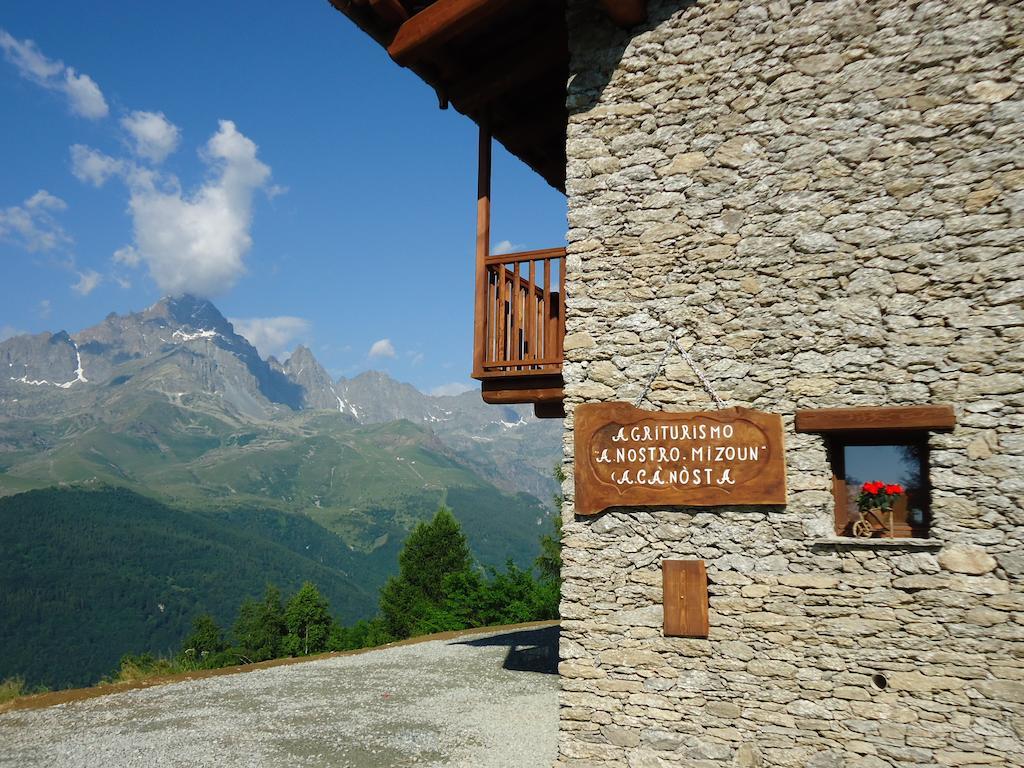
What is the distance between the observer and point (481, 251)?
9.09 m

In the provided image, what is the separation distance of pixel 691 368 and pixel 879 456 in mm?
1715

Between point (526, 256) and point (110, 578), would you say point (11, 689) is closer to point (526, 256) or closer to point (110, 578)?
point (526, 256)

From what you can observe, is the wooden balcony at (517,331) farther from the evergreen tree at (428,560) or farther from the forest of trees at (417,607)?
the evergreen tree at (428,560)

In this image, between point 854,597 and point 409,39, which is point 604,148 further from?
point 854,597

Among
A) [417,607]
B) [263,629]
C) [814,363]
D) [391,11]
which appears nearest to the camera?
[814,363]

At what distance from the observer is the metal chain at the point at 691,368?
668cm

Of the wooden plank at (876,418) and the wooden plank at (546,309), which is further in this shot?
the wooden plank at (546,309)

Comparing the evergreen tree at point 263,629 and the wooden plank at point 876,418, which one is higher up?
the wooden plank at point 876,418

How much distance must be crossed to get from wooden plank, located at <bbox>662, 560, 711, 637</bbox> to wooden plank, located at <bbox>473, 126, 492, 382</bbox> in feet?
11.6

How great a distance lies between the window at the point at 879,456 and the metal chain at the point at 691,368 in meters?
0.71

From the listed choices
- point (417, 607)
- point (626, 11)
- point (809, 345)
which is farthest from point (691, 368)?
point (417, 607)

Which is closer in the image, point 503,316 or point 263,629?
point 503,316

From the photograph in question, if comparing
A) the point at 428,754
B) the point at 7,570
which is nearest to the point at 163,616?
the point at 7,570

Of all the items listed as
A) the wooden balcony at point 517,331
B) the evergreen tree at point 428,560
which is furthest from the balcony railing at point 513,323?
the evergreen tree at point 428,560
